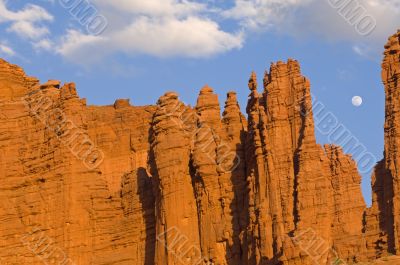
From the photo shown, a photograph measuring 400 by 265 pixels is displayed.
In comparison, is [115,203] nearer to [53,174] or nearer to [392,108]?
[53,174]

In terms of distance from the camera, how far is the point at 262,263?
8619 centimetres

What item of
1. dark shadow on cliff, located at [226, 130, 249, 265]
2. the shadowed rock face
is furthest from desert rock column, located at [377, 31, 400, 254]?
dark shadow on cliff, located at [226, 130, 249, 265]

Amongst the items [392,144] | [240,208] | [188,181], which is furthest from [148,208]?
[392,144]

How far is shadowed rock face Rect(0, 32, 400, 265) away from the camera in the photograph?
83.8 m

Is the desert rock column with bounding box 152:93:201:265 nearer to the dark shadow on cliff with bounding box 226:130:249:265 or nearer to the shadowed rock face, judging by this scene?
the shadowed rock face

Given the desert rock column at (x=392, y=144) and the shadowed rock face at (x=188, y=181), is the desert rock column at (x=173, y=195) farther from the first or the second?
the desert rock column at (x=392, y=144)

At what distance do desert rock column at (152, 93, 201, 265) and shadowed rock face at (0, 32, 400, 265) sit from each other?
10 cm

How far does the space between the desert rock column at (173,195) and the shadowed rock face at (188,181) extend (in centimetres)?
10

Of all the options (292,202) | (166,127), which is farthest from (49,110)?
(292,202)

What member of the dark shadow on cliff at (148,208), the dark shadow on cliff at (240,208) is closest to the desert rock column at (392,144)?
the dark shadow on cliff at (240,208)

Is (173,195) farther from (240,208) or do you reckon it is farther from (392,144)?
(392,144)

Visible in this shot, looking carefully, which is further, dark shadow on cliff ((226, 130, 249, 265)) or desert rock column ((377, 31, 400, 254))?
dark shadow on cliff ((226, 130, 249, 265))

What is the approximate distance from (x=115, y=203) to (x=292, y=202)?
20.8m

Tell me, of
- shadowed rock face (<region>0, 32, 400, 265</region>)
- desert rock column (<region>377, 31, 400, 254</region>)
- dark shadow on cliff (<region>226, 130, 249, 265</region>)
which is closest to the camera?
desert rock column (<region>377, 31, 400, 254</region>)
